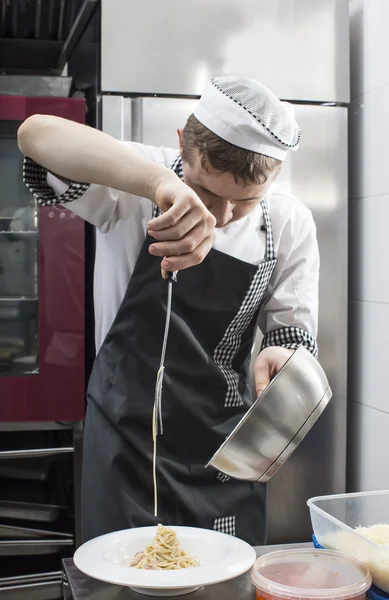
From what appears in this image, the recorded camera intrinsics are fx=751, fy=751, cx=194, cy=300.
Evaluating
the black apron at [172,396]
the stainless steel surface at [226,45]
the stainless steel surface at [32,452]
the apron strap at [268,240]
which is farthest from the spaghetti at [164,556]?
the stainless steel surface at [226,45]

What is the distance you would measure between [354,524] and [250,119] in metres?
0.67

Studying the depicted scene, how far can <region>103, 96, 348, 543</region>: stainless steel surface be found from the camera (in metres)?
2.16

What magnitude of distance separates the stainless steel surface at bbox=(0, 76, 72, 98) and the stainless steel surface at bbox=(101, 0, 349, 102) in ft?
0.56

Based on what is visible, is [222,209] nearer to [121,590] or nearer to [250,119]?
[250,119]

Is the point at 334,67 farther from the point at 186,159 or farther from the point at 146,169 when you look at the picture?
the point at 146,169

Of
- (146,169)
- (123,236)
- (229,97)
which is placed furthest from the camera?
(123,236)

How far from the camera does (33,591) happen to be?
2145 millimetres

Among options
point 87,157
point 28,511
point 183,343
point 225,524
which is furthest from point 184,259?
point 28,511

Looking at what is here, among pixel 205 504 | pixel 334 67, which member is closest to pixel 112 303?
pixel 205 504

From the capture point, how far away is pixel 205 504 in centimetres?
157

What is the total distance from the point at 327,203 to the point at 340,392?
0.55 metres

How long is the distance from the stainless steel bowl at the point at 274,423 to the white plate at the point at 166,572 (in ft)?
0.36

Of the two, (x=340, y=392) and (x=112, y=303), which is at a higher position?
(x=112, y=303)

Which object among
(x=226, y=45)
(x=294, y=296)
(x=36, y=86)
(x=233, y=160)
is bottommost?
(x=294, y=296)
